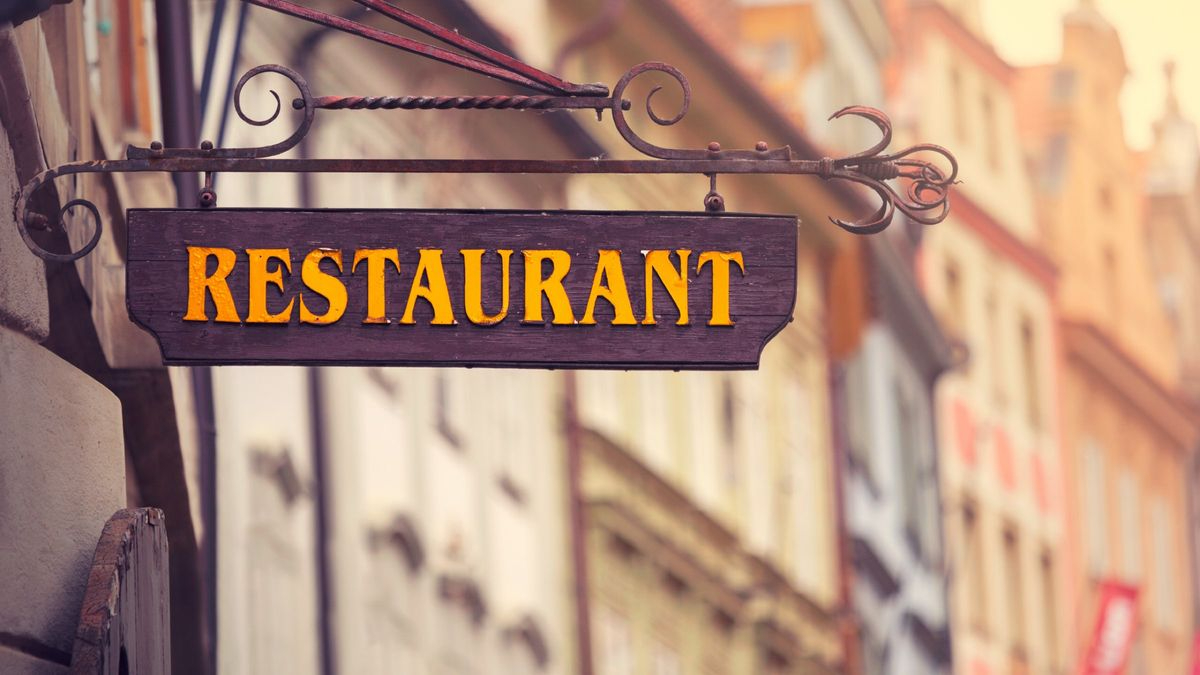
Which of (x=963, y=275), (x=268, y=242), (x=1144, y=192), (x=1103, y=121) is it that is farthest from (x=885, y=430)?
(x=268, y=242)

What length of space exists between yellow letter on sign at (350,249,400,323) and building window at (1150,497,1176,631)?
37.1 metres

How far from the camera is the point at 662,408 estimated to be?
854 inches

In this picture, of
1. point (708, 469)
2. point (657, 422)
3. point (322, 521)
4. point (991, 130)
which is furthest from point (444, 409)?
point (991, 130)

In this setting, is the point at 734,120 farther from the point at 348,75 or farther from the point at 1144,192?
the point at 1144,192

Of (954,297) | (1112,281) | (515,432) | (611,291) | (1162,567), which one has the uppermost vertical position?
(611,291)

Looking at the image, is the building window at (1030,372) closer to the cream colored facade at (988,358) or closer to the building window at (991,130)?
the cream colored facade at (988,358)

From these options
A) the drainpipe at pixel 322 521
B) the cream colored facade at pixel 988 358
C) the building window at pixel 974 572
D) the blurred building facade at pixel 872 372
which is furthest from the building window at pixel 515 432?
the building window at pixel 974 572

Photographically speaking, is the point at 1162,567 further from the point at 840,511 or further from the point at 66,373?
the point at 66,373

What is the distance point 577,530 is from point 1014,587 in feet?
57.7

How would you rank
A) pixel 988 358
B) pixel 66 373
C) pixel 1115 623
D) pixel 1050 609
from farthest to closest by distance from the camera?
pixel 1050 609, pixel 1115 623, pixel 988 358, pixel 66 373

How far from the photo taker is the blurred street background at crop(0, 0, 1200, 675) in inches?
323

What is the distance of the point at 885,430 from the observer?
1159 inches

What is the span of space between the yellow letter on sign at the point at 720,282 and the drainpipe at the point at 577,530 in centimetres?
1237

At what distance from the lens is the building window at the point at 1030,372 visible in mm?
36844
